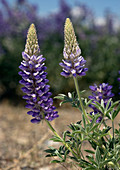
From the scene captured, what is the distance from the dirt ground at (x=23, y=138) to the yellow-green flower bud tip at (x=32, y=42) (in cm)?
91

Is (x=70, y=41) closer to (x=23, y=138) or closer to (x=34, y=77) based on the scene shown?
(x=34, y=77)

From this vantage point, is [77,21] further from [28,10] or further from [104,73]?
[104,73]

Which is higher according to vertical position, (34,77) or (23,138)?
(23,138)

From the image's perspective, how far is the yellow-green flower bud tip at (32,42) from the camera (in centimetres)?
196

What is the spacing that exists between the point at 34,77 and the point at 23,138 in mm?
2856

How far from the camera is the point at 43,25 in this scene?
9633 mm

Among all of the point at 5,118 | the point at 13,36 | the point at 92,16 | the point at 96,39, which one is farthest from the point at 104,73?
the point at 92,16

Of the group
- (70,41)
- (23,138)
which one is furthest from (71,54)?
(23,138)

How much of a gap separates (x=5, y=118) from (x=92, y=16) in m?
7.48

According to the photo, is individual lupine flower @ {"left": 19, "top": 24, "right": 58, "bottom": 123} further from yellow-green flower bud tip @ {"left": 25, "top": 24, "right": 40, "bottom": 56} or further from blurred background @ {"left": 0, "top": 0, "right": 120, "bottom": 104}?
blurred background @ {"left": 0, "top": 0, "right": 120, "bottom": 104}

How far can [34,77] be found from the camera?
79.1 inches

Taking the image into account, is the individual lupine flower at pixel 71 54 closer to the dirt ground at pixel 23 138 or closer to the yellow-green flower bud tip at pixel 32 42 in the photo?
the yellow-green flower bud tip at pixel 32 42

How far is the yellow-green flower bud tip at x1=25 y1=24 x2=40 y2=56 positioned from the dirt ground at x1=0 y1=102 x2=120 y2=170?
909 millimetres

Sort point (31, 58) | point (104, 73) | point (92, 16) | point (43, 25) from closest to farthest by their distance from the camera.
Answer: point (31, 58), point (104, 73), point (43, 25), point (92, 16)
